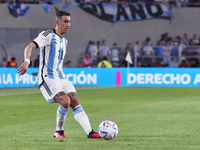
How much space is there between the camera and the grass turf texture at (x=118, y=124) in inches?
283

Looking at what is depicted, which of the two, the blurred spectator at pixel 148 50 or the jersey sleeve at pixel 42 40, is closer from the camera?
the jersey sleeve at pixel 42 40

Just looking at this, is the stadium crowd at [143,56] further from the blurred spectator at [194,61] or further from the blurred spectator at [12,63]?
the blurred spectator at [12,63]

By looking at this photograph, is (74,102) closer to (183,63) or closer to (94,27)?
(183,63)

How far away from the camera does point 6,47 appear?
87.2ft

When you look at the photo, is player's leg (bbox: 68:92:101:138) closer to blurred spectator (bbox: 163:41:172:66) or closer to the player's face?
the player's face

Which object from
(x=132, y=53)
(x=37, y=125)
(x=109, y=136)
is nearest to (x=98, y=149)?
(x=109, y=136)

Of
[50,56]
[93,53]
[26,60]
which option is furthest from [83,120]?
[93,53]

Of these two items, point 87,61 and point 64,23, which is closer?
point 64,23

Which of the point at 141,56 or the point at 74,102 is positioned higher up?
the point at 141,56

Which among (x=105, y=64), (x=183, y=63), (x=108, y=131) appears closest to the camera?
(x=108, y=131)

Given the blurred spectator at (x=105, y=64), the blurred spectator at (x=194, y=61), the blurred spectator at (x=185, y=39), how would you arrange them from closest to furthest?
1. the blurred spectator at (x=105, y=64)
2. the blurred spectator at (x=194, y=61)
3. the blurred spectator at (x=185, y=39)

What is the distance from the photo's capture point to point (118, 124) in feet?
32.7

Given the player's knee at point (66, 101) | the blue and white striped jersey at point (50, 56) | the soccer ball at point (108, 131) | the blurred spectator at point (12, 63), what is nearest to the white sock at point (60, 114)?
the player's knee at point (66, 101)

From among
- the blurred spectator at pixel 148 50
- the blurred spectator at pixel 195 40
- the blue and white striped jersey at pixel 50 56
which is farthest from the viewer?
the blurred spectator at pixel 195 40
